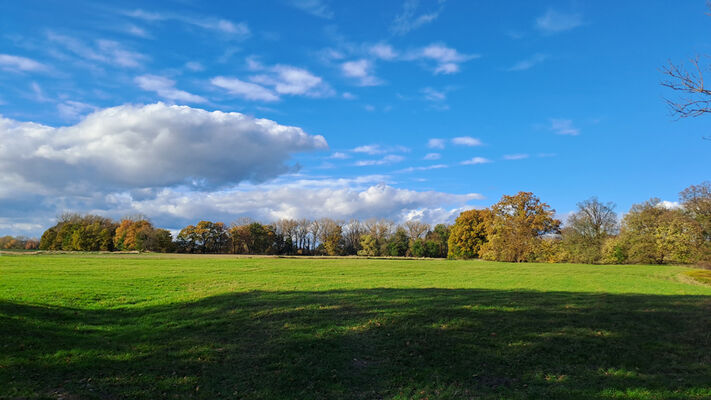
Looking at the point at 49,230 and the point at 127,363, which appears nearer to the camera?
the point at 127,363

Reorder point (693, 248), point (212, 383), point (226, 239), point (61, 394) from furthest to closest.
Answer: point (226, 239) → point (693, 248) → point (212, 383) → point (61, 394)

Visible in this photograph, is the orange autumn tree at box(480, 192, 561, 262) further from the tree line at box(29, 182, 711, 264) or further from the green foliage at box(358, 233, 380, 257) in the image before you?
the green foliage at box(358, 233, 380, 257)

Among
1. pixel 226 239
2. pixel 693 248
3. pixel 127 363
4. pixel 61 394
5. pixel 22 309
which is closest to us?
pixel 61 394

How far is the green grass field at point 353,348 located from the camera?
9.15m

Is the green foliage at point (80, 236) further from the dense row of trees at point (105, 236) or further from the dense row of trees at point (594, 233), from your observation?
the dense row of trees at point (594, 233)

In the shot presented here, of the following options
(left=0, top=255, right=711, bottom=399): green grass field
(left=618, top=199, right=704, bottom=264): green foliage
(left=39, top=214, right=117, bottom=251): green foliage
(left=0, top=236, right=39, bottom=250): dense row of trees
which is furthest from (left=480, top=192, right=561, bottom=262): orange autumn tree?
(left=0, top=236, right=39, bottom=250): dense row of trees

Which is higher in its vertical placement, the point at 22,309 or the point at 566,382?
the point at 22,309

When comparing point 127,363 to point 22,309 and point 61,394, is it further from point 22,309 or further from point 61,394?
point 22,309

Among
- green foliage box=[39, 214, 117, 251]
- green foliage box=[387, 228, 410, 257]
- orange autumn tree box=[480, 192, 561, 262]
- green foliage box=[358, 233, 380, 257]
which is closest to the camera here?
orange autumn tree box=[480, 192, 561, 262]

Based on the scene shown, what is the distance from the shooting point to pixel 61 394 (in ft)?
28.6

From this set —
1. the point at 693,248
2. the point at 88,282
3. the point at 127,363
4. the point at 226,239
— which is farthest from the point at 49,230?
the point at 693,248

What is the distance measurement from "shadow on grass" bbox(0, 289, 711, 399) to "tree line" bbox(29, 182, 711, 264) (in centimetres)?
5195

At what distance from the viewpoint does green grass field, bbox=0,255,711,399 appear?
9148 millimetres

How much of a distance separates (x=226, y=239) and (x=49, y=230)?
56.7m
